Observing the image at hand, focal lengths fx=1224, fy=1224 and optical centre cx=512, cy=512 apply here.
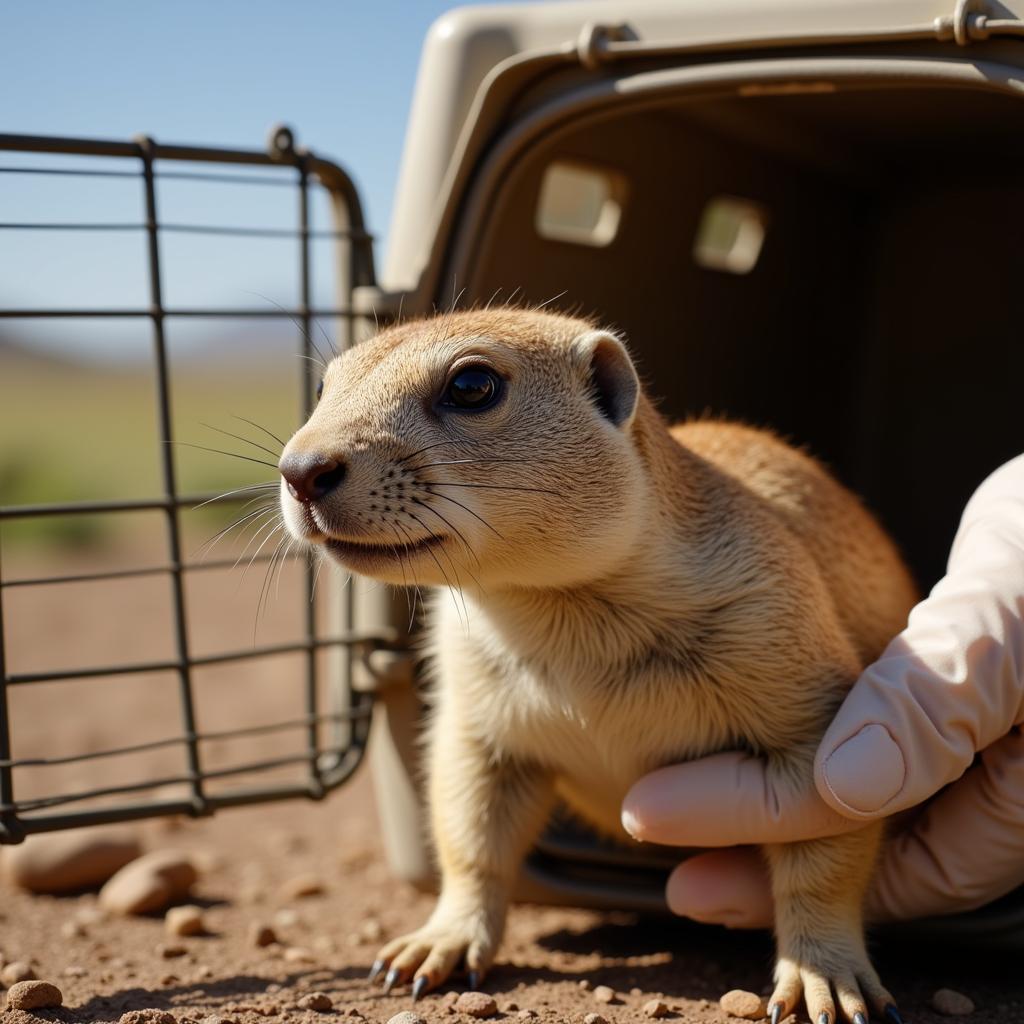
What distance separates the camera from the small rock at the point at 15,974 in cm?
309

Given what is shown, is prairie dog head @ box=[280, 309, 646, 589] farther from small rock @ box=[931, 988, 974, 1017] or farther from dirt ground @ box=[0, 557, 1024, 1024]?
small rock @ box=[931, 988, 974, 1017]

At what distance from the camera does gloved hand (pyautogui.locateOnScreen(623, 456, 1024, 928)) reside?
107 inches

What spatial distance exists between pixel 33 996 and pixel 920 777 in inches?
81.5

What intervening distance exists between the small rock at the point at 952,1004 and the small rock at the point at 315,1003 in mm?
1436

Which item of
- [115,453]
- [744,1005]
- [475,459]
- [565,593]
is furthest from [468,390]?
[115,453]

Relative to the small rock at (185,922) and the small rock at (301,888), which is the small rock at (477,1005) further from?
the small rock at (301,888)

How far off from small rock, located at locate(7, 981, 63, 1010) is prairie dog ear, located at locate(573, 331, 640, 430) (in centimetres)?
185

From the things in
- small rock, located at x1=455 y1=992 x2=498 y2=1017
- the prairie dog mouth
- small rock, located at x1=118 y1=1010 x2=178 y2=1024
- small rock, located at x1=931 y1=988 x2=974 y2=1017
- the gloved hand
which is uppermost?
the prairie dog mouth

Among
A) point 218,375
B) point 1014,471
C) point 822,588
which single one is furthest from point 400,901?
point 218,375

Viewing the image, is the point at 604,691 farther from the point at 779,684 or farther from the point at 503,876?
the point at 503,876

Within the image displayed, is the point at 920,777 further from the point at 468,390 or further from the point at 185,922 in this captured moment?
the point at 185,922

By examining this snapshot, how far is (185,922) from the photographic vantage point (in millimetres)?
3654

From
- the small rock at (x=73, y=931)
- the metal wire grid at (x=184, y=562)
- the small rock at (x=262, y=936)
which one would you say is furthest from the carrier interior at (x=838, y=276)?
the small rock at (x=73, y=931)

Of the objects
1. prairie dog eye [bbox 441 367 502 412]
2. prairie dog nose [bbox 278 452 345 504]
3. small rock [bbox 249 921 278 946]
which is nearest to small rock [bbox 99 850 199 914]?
small rock [bbox 249 921 278 946]
